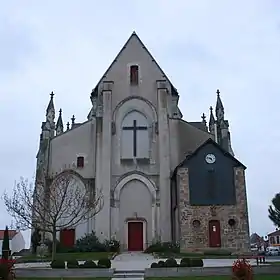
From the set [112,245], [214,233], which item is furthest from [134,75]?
[214,233]

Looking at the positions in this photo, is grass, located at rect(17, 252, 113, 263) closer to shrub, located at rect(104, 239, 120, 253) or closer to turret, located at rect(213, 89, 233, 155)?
shrub, located at rect(104, 239, 120, 253)

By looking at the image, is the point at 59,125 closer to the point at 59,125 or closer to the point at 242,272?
the point at 59,125

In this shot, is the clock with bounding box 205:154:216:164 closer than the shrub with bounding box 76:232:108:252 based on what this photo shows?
No

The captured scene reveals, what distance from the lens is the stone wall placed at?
3294 centimetres

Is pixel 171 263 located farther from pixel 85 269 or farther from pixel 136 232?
pixel 136 232

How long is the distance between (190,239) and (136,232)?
4.96m

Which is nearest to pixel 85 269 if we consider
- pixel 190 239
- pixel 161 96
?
pixel 190 239

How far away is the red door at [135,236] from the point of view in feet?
116

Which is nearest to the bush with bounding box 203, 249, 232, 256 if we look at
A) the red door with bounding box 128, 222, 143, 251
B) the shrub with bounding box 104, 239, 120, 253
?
the red door with bounding box 128, 222, 143, 251

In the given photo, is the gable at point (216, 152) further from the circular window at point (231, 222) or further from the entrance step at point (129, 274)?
the entrance step at point (129, 274)

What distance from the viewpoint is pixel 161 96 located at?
3834 cm

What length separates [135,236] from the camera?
35625 millimetres

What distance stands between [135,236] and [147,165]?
5987 millimetres

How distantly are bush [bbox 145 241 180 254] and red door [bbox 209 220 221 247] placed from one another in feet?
8.77
